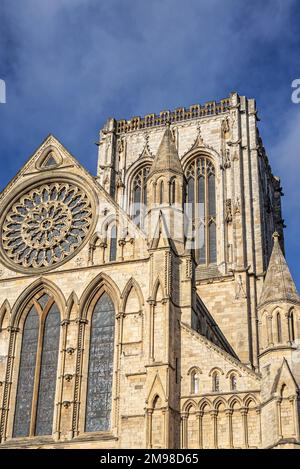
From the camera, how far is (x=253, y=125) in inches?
1967

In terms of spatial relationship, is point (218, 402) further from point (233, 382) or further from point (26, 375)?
point (26, 375)

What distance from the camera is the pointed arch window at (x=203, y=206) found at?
45344 mm

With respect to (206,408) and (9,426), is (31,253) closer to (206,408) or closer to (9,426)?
(9,426)

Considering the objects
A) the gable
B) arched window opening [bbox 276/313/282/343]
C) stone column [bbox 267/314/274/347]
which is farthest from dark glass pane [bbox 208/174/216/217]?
arched window opening [bbox 276/313/282/343]

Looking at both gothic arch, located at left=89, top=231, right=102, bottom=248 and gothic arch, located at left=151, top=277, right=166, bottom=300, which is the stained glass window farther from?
gothic arch, located at left=151, top=277, right=166, bottom=300

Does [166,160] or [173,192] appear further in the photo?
[166,160]

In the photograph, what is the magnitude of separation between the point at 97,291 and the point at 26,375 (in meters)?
3.74

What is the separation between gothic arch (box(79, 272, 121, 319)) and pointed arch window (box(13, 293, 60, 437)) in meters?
1.14

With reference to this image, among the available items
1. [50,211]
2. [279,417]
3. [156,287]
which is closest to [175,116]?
[50,211]

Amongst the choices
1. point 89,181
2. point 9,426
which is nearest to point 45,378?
point 9,426

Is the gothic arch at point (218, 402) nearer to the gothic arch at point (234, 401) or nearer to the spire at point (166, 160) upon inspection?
the gothic arch at point (234, 401)

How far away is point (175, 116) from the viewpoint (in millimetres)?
52094

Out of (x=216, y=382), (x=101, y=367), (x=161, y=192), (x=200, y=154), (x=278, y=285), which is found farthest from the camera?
(x=200, y=154)

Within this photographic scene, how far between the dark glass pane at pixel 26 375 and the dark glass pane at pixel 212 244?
18.3 m
